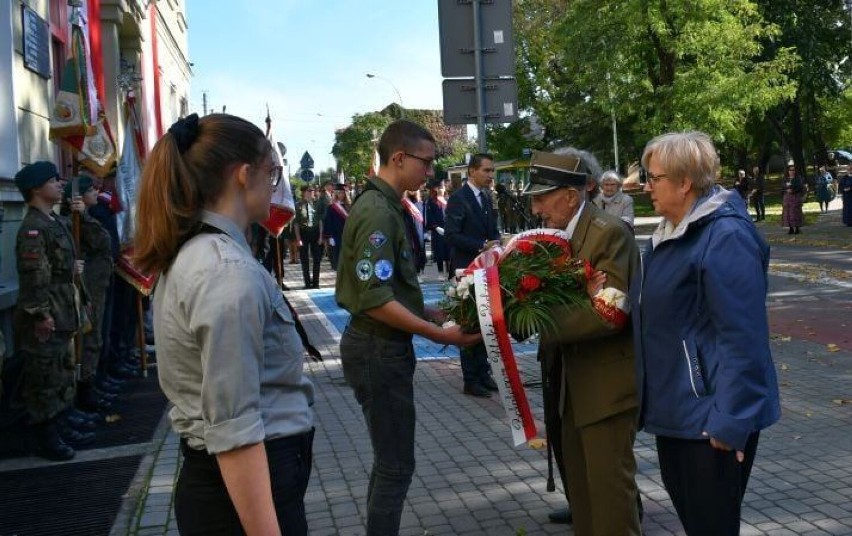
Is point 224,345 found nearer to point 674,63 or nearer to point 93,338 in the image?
point 93,338

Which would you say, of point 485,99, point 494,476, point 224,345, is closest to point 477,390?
point 494,476

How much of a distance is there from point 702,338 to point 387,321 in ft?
4.15

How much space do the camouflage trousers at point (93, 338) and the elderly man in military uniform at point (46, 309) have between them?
970mm

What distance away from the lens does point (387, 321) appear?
373cm

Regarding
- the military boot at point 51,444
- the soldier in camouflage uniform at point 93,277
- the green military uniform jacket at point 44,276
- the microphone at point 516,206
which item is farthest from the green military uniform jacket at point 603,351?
the microphone at point 516,206

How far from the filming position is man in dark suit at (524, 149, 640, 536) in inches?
142

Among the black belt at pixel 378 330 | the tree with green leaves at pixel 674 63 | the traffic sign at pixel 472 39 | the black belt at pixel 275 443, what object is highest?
the tree with green leaves at pixel 674 63

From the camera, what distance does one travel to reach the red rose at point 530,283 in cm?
360

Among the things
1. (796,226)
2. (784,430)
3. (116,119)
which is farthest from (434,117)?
(784,430)

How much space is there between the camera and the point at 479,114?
922 centimetres

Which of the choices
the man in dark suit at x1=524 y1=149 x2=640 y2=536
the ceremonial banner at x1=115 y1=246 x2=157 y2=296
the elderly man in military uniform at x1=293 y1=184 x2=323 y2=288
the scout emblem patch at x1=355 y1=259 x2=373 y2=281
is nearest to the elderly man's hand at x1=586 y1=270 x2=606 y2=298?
the man in dark suit at x1=524 y1=149 x2=640 y2=536

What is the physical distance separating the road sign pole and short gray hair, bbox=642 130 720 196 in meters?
5.94

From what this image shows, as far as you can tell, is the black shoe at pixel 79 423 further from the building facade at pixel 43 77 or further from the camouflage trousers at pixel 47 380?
the building facade at pixel 43 77

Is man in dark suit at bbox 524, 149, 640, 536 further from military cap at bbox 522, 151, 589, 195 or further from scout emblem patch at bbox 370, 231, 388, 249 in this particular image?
scout emblem patch at bbox 370, 231, 388, 249
